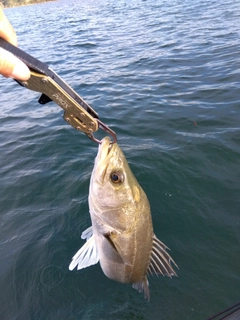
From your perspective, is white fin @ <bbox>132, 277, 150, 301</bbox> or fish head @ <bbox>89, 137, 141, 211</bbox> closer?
fish head @ <bbox>89, 137, 141, 211</bbox>

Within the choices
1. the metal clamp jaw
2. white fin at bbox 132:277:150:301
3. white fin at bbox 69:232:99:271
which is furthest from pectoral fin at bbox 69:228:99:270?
the metal clamp jaw

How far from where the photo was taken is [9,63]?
199 cm

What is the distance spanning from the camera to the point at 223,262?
13.8ft

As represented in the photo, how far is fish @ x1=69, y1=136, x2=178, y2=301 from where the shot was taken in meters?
2.88

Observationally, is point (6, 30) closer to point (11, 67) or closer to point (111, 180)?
point (11, 67)

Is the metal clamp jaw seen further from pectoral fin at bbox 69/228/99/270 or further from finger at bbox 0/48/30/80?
pectoral fin at bbox 69/228/99/270

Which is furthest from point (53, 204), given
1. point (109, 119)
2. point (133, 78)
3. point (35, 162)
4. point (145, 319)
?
point (133, 78)

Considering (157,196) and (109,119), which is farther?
(109,119)

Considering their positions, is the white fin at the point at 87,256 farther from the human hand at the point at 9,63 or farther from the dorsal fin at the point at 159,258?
the human hand at the point at 9,63

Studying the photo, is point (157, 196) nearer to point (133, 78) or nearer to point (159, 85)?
point (159, 85)

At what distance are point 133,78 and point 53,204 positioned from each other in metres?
7.13

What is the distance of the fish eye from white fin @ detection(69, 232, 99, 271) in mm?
887

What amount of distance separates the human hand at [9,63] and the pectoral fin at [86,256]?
201 cm

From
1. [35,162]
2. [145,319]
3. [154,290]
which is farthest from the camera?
[35,162]
